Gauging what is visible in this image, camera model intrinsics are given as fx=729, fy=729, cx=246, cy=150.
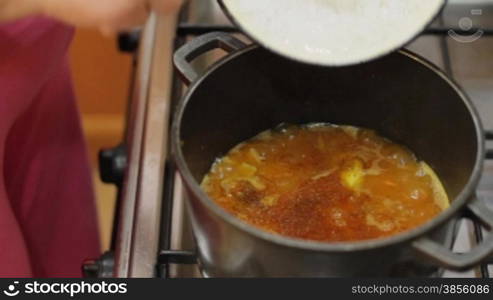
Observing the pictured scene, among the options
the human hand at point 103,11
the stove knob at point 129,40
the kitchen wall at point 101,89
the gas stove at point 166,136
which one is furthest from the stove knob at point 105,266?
the kitchen wall at point 101,89

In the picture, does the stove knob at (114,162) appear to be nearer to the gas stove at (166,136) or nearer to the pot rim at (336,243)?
the gas stove at (166,136)

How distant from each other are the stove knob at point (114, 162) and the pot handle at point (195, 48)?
23 cm

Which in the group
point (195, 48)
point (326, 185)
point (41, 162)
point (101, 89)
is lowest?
point (101, 89)

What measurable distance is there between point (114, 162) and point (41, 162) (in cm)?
17

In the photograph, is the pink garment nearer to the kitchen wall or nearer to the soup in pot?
the soup in pot

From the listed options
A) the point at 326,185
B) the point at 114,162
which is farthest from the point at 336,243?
the point at 114,162

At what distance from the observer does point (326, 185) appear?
28.8 inches

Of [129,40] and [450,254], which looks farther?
[129,40]

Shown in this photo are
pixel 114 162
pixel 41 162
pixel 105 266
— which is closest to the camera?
pixel 105 266

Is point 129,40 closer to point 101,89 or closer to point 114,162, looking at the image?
point 114,162

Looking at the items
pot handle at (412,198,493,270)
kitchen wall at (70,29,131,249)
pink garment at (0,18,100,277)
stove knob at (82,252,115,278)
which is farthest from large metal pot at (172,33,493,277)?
kitchen wall at (70,29,131,249)

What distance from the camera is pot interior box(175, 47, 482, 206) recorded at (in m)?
0.69

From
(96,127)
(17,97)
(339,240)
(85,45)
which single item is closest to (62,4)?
(17,97)

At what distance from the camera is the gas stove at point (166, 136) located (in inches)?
29.0
